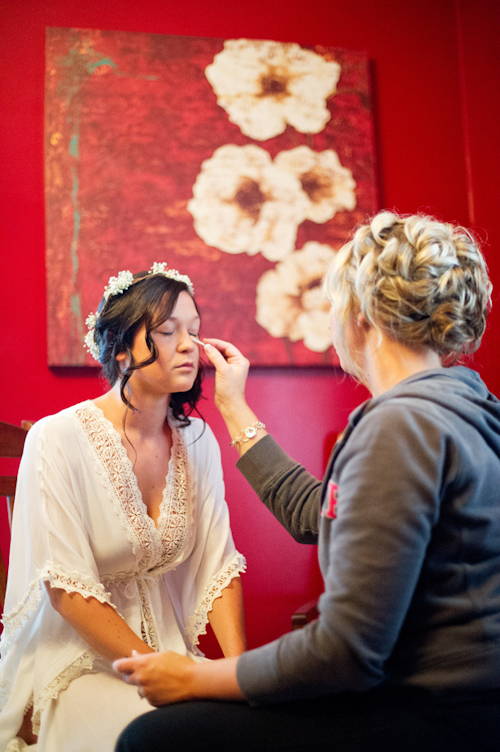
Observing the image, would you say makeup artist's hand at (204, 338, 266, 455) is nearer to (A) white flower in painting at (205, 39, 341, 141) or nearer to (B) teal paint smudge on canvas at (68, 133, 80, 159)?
(B) teal paint smudge on canvas at (68, 133, 80, 159)

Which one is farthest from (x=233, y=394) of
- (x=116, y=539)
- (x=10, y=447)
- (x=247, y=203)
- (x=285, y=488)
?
(x=247, y=203)

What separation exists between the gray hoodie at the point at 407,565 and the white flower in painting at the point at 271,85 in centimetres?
176

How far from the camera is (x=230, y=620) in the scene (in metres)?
1.54

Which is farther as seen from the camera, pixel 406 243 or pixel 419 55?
pixel 419 55

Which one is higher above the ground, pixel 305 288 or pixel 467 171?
pixel 467 171

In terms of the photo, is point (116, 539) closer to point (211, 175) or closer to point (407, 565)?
point (407, 565)

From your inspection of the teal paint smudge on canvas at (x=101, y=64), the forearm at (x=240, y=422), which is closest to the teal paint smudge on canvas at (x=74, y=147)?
the teal paint smudge on canvas at (x=101, y=64)

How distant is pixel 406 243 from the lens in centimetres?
99

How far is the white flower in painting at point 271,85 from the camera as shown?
91.7 inches

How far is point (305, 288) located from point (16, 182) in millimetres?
1069

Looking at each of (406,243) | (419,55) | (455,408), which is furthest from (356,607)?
(419,55)

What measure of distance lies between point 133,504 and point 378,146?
175 centimetres

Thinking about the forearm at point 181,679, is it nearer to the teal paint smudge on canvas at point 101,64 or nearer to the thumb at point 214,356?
the thumb at point 214,356

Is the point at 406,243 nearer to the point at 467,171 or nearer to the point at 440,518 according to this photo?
the point at 440,518
